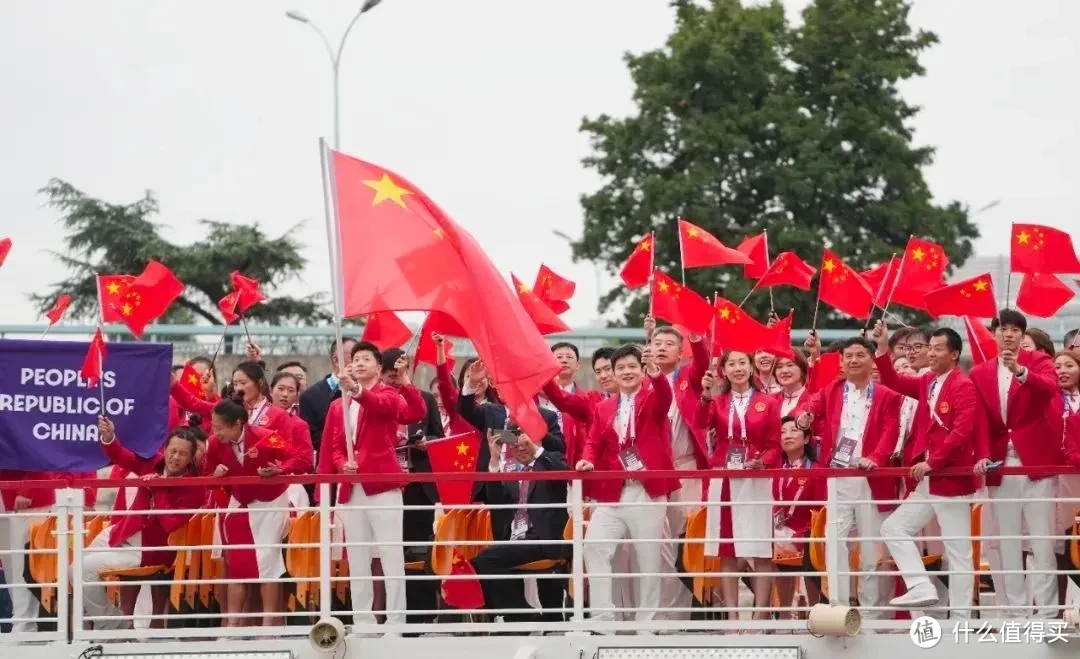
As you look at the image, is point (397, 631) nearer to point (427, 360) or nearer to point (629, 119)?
point (427, 360)

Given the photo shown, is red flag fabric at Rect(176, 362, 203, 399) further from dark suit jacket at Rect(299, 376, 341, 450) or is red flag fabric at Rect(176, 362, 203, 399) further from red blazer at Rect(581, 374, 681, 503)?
red blazer at Rect(581, 374, 681, 503)

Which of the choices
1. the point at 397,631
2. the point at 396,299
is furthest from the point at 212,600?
the point at 396,299

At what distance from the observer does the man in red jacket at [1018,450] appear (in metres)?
12.2

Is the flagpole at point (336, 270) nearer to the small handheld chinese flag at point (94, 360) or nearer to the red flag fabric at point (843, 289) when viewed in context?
the small handheld chinese flag at point (94, 360)

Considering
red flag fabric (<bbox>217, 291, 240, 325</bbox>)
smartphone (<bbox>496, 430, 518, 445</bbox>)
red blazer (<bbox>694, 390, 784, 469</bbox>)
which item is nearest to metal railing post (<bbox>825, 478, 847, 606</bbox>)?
red blazer (<bbox>694, 390, 784, 469</bbox>)

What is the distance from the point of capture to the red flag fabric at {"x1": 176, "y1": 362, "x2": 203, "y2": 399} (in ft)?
48.8

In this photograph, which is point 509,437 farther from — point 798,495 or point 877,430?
point 877,430

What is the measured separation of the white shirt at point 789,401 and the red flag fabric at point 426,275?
205 cm

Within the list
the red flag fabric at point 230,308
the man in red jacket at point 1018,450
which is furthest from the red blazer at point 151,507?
the man in red jacket at point 1018,450

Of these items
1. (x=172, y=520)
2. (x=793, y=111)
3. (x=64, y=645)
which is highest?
(x=793, y=111)

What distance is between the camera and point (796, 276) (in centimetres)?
1588

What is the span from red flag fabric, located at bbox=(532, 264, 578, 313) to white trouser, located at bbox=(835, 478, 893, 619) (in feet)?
12.8

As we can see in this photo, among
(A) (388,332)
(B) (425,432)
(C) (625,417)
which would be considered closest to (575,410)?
(C) (625,417)

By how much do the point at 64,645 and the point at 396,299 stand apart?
299 cm
